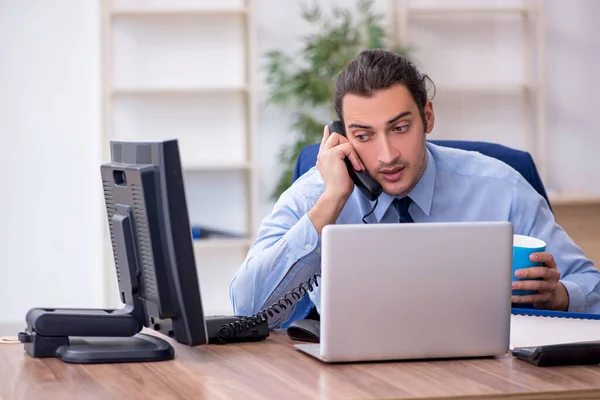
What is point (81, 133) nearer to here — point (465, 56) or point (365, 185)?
point (465, 56)

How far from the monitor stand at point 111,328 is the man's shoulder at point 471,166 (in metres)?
0.93

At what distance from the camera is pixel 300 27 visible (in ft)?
16.2

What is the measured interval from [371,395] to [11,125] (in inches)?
148

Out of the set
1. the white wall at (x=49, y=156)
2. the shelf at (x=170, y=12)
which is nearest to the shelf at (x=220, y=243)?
the white wall at (x=49, y=156)

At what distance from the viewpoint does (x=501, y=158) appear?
8.29 ft

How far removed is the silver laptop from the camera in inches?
60.1

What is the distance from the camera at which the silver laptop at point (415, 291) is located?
153 cm

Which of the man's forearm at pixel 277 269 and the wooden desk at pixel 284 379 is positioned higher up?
the man's forearm at pixel 277 269

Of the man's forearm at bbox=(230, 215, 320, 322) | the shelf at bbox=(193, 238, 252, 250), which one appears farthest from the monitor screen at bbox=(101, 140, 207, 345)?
the shelf at bbox=(193, 238, 252, 250)

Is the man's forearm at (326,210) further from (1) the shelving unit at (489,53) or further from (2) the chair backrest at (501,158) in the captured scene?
(1) the shelving unit at (489,53)

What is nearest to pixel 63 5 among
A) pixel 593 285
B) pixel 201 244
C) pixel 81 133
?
pixel 81 133

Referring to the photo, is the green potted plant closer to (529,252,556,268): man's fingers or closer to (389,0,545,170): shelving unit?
(389,0,545,170): shelving unit

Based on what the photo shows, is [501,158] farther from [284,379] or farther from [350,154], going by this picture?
[284,379]

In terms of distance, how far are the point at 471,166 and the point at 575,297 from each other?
47 cm
